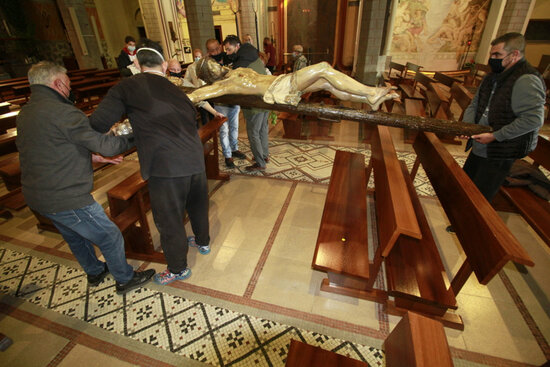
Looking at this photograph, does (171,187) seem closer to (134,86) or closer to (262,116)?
(134,86)

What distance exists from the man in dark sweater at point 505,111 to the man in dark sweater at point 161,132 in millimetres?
2303

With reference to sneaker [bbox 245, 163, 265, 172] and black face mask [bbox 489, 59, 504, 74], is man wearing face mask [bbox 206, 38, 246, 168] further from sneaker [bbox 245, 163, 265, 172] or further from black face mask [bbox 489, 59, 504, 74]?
black face mask [bbox 489, 59, 504, 74]

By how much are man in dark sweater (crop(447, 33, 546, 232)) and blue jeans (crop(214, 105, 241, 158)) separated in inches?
116

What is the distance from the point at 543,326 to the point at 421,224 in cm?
107

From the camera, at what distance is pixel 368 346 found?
5.95 feet

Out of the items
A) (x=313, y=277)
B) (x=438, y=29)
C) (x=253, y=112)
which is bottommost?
(x=313, y=277)

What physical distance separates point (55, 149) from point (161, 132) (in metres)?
0.62

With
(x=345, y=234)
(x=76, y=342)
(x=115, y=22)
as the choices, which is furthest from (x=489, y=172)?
(x=115, y=22)

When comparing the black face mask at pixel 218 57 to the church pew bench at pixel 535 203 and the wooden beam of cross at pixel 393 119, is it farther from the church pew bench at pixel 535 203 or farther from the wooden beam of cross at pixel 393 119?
the church pew bench at pixel 535 203

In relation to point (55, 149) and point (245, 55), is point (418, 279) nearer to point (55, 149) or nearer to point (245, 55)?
point (55, 149)

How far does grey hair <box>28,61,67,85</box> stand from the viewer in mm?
1522

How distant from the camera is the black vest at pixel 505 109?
1955mm

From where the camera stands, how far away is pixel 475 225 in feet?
5.37

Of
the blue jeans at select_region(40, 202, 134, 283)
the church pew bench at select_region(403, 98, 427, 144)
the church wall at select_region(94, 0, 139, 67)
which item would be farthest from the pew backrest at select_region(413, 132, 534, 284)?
the church wall at select_region(94, 0, 139, 67)
